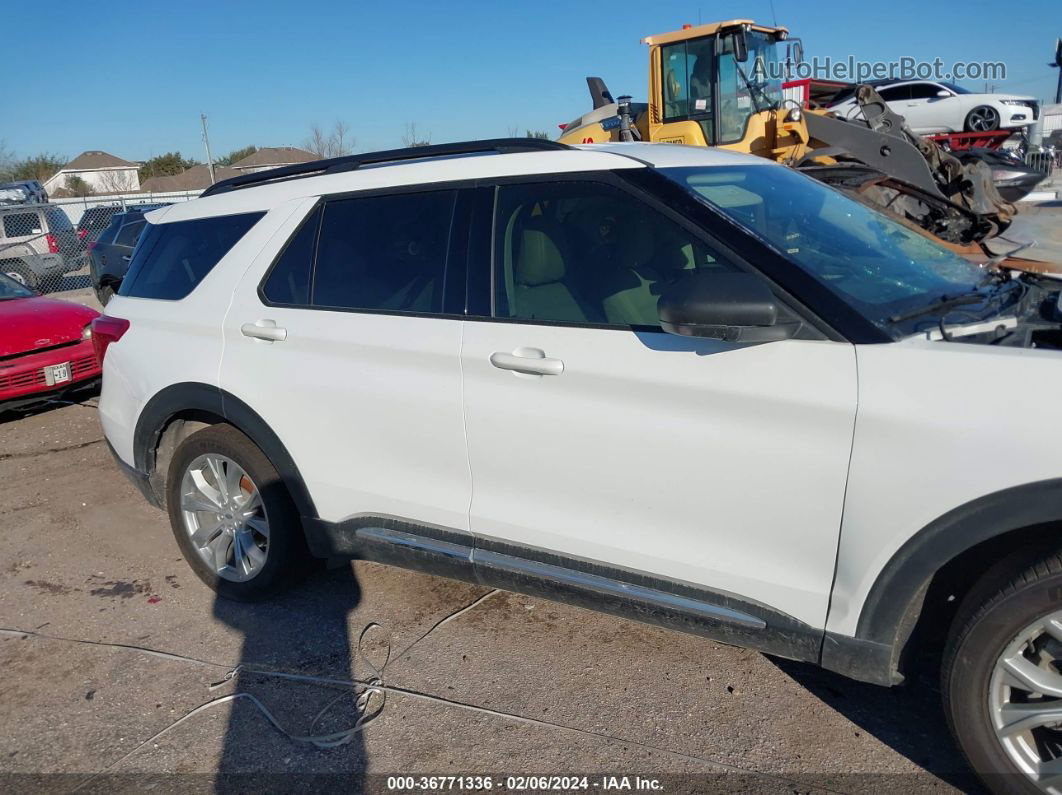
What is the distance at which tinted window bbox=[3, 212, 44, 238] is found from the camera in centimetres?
1771

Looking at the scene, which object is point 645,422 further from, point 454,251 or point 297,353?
point 297,353

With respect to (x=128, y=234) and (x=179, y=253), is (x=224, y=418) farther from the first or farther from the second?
(x=128, y=234)

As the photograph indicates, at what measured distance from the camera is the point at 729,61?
1179 cm

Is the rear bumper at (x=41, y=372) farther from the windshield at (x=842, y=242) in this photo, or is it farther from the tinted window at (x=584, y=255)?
the windshield at (x=842, y=242)

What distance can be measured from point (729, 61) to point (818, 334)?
34.6 feet

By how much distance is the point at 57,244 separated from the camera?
18.2m

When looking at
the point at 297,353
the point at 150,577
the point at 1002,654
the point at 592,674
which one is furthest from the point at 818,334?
the point at 150,577

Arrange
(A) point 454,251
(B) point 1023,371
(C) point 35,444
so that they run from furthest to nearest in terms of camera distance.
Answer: (C) point 35,444 < (A) point 454,251 < (B) point 1023,371

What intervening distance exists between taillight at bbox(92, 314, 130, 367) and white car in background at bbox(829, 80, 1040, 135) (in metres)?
20.1

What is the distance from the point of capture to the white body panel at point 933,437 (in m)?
2.15

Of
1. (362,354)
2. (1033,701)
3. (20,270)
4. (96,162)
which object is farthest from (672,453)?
(96,162)

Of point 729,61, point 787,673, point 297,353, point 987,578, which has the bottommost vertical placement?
point 787,673

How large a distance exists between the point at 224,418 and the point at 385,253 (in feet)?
3.58

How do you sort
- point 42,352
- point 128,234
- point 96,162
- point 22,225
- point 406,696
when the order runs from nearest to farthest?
point 406,696
point 42,352
point 128,234
point 22,225
point 96,162
